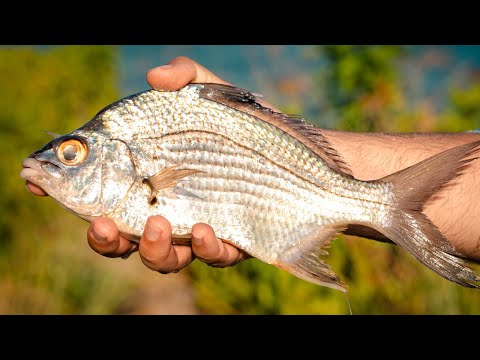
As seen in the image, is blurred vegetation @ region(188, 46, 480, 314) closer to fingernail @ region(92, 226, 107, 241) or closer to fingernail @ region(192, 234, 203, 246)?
fingernail @ region(192, 234, 203, 246)

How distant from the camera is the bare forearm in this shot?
3.06m

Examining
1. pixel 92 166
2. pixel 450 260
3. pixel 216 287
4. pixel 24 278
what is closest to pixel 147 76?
pixel 92 166

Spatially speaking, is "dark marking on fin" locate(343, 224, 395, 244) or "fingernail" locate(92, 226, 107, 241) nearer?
"fingernail" locate(92, 226, 107, 241)

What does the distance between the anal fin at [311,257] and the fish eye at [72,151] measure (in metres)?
1.10

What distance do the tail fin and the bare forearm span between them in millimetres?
370

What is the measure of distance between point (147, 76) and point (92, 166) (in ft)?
1.82

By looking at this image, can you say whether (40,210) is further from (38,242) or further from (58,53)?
(58,53)

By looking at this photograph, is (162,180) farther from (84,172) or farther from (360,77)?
(360,77)

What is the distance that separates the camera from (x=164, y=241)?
2.61 m

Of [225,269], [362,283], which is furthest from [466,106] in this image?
[225,269]

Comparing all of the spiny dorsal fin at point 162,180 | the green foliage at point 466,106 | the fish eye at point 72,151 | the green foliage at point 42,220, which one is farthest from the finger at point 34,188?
the green foliage at point 466,106

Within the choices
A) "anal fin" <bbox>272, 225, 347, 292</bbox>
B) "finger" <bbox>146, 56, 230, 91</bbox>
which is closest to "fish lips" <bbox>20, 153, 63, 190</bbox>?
"finger" <bbox>146, 56, 230, 91</bbox>

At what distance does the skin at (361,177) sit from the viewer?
2613 millimetres

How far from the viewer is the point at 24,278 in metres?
6.39
